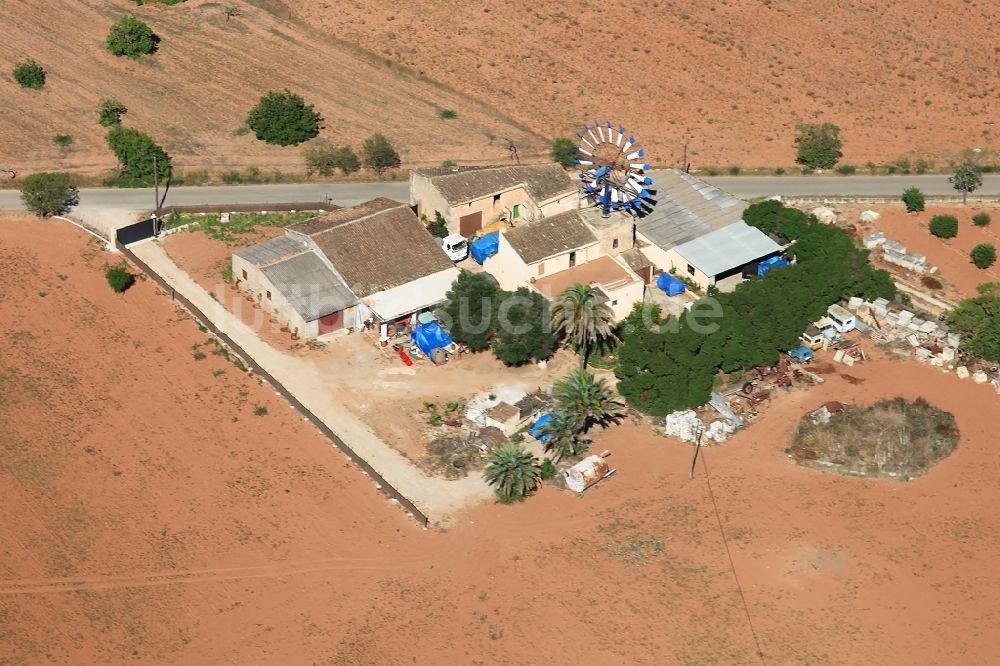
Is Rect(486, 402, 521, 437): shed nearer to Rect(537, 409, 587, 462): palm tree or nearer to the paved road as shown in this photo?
Rect(537, 409, 587, 462): palm tree

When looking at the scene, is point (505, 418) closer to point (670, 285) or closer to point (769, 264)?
point (670, 285)

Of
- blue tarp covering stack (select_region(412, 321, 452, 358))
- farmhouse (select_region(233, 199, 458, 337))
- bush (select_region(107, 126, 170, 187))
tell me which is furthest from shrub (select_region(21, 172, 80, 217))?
blue tarp covering stack (select_region(412, 321, 452, 358))

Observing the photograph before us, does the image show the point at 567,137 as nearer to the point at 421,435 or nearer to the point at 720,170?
the point at 720,170

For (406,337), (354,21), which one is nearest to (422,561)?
(406,337)

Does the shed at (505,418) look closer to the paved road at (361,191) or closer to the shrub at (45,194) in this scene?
the paved road at (361,191)

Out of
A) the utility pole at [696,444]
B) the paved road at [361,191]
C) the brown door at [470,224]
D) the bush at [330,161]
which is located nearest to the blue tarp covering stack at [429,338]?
the brown door at [470,224]

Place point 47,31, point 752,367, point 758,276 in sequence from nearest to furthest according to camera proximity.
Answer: point 752,367 < point 758,276 < point 47,31

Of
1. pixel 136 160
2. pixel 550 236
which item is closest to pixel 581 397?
pixel 550 236
